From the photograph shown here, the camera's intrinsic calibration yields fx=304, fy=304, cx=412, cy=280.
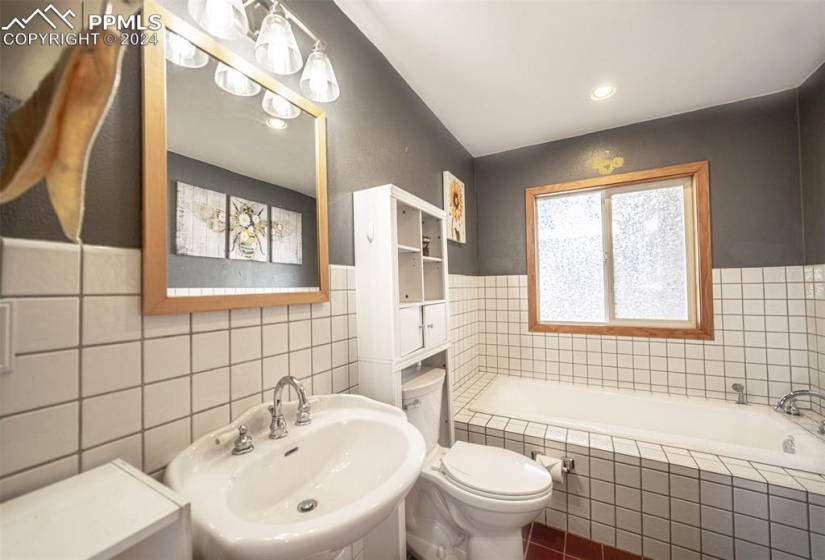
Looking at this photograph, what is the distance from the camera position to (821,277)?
1.74 m

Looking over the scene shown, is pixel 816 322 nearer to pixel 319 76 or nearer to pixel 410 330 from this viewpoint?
pixel 410 330

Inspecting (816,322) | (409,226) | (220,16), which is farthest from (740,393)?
(220,16)

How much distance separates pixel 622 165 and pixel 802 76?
36.9 inches

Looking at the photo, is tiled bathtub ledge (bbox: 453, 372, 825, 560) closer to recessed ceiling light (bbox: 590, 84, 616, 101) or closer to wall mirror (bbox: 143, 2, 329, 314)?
wall mirror (bbox: 143, 2, 329, 314)

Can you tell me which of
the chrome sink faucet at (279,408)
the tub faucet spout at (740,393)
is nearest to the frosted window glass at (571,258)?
the tub faucet spout at (740,393)

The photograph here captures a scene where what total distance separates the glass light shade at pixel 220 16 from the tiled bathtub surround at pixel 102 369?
642 mm

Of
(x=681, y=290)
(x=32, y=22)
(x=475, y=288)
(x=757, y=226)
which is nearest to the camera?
(x=32, y=22)

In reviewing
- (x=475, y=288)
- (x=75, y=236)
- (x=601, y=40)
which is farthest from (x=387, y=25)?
(x=475, y=288)

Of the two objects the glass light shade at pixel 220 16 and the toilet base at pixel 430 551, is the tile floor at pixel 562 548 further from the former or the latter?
the glass light shade at pixel 220 16

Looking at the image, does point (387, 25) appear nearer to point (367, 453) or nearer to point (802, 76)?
point (367, 453)

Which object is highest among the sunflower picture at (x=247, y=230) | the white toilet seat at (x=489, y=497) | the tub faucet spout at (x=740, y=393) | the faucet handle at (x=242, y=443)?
the sunflower picture at (x=247, y=230)

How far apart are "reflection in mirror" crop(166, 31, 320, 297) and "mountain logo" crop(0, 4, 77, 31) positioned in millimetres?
170

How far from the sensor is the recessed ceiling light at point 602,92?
1.87 metres

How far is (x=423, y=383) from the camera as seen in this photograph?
1460 mm
